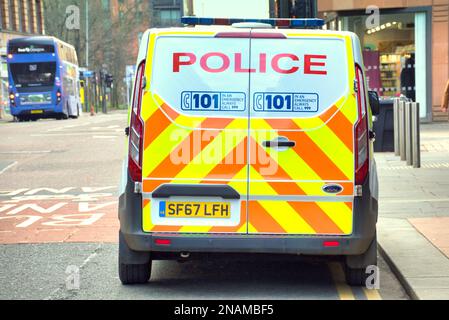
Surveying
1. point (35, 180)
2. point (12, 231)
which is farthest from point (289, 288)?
point (35, 180)

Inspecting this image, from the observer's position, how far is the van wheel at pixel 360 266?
7.55m

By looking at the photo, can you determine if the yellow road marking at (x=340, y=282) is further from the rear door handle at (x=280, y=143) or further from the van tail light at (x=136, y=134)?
the van tail light at (x=136, y=134)

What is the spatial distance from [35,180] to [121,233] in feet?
34.9

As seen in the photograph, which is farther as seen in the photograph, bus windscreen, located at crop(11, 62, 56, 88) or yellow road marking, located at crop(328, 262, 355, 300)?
bus windscreen, located at crop(11, 62, 56, 88)

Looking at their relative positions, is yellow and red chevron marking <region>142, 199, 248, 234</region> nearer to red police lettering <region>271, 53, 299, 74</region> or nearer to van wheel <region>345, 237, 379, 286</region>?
van wheel <region>345, 237, 379, 286</region>

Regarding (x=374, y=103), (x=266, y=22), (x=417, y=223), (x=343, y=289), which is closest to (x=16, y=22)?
(x=417, y=223)

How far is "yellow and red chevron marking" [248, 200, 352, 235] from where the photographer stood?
7289 mm

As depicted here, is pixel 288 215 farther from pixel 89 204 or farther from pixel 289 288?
pixel 89 204

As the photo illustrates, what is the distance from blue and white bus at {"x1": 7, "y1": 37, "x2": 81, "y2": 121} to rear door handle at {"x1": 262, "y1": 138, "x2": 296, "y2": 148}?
43.8 metres

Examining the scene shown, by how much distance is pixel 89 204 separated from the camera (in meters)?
13.8

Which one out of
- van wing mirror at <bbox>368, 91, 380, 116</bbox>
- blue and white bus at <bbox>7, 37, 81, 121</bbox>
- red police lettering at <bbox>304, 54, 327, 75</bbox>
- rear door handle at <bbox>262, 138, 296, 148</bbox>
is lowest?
blue and white bus at <bbox>7, 37, 81, 121</bbox>

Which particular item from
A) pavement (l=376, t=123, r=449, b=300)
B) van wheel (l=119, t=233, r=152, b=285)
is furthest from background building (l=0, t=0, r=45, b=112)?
van wheel (l=119, t=233, r=152, b=285)

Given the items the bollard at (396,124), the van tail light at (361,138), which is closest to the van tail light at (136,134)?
the van tail light at (361,138)

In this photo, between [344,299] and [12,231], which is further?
[12,231]
